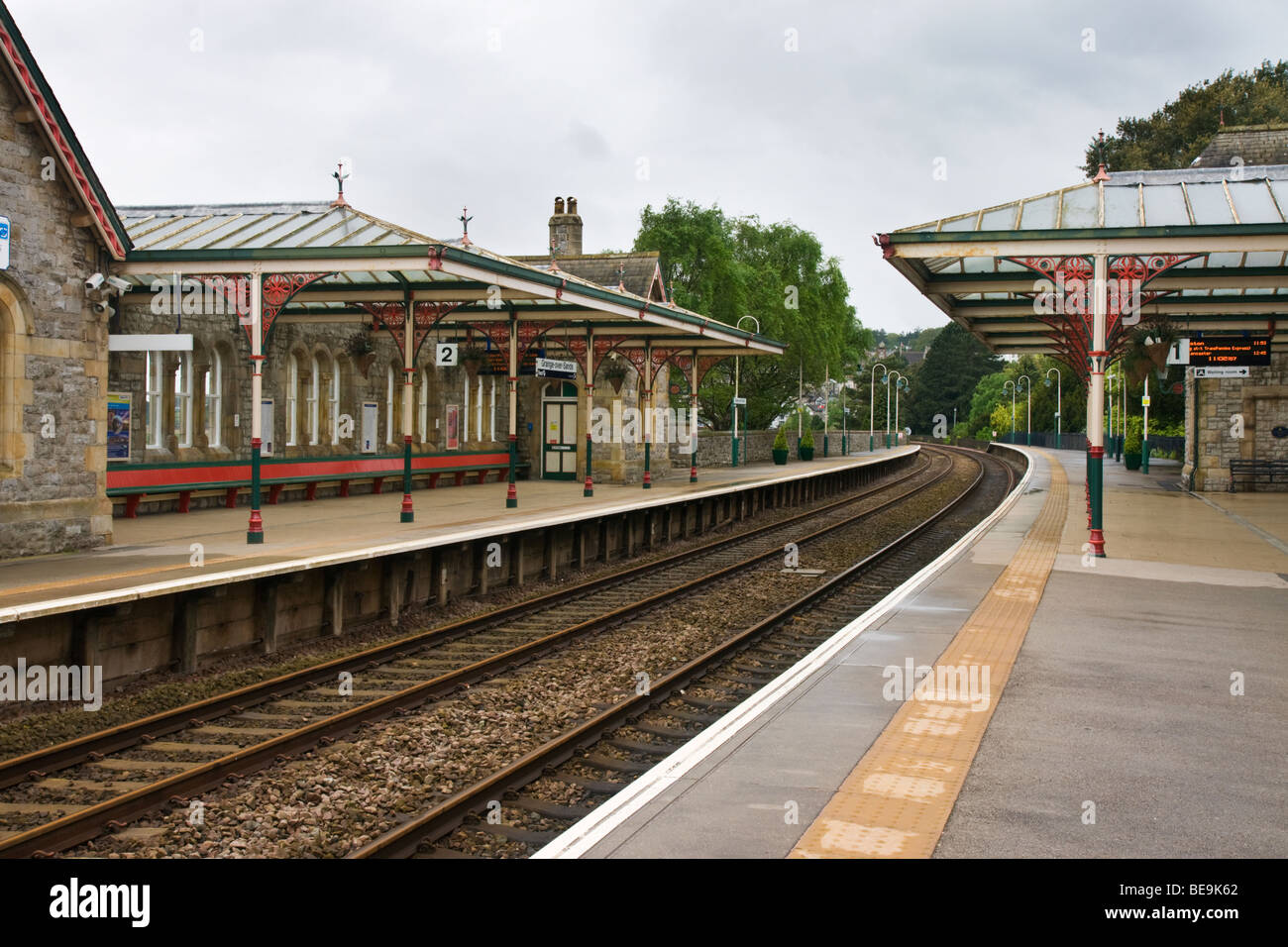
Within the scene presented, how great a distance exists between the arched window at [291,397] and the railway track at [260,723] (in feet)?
33.3

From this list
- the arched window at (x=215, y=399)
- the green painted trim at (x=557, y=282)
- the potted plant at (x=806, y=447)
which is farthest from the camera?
the potted plant at (x=806, y=447)

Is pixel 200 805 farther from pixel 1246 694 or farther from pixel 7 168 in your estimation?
pixel 7 168

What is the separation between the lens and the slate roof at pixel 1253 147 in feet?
115

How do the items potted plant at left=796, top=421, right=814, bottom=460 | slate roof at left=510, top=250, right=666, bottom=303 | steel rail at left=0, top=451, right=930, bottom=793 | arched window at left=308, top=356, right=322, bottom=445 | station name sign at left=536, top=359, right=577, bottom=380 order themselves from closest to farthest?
steel rail at left=0, top=451, right=930, bottom=793 < arched window at left=308, top=356, right=322, bottom=445 < station name sign at left=536, top=359, right=577, bottom=380 < slate roof at left=510, top=250, right=666, bottom=303 < potted plant at left=796, top=421, right=814, bottom=460

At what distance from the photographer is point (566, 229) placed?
128 feet

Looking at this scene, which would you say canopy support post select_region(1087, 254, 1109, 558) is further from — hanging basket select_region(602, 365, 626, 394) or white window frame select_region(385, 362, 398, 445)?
hanging basket select_region(602, 365, 626, 394)

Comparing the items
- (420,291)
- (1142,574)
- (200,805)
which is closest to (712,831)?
(200,805)

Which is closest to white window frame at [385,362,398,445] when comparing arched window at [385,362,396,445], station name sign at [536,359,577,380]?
arched window at [385,362,396,445]

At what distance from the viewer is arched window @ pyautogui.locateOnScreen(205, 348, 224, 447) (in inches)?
840

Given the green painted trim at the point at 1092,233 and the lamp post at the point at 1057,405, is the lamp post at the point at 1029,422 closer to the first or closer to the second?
the lamp post at the point at 1057,405

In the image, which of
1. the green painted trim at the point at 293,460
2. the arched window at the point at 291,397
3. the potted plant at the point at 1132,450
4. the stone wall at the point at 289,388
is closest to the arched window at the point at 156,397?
the stone wall at the point at 289,388

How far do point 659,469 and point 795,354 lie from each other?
81.9 ft

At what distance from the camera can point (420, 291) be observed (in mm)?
19812

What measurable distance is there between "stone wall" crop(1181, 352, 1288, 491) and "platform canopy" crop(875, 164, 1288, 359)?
11652mm
